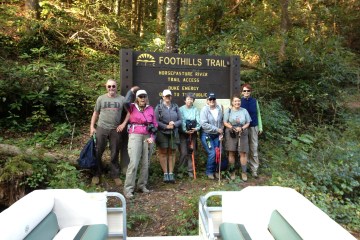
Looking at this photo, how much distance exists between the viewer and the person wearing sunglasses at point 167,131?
6.42 meters

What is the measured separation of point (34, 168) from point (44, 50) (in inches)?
225

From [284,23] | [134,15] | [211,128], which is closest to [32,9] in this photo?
[134,15]

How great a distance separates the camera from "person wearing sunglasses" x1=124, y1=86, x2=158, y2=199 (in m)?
5.87

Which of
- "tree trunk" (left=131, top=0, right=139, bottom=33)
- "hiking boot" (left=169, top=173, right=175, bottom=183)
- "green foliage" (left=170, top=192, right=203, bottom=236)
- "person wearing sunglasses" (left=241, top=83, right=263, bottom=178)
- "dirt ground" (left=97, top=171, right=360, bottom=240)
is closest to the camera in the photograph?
"green foliage" (left=170, top=192, right=203, bottom=236)

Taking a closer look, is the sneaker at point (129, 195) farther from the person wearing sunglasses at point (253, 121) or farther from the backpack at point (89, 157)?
the person wearing sunglasses at point (253, 121)

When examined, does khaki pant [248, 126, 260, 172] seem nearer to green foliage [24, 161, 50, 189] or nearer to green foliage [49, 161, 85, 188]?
green foliage [49, 161, 85, 188]

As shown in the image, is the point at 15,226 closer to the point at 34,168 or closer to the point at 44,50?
the point at 34,168

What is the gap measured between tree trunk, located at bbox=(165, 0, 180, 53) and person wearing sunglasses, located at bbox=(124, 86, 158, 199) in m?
2.70

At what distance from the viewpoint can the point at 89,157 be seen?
615 cm

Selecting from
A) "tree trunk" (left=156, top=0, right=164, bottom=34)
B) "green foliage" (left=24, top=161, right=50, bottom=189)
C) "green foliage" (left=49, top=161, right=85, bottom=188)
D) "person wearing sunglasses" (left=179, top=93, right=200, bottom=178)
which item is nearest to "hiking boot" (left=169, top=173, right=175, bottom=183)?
"person wearing sunglasses" (left=179, top=93, right=200, bottom=178)

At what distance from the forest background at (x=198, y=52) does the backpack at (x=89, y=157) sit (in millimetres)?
194

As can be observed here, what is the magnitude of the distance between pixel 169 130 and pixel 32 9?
8.52m

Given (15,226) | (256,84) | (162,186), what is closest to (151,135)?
(162,186)

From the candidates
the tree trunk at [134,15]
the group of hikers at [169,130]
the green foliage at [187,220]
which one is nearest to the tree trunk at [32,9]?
the tree trunk at [134,15]
